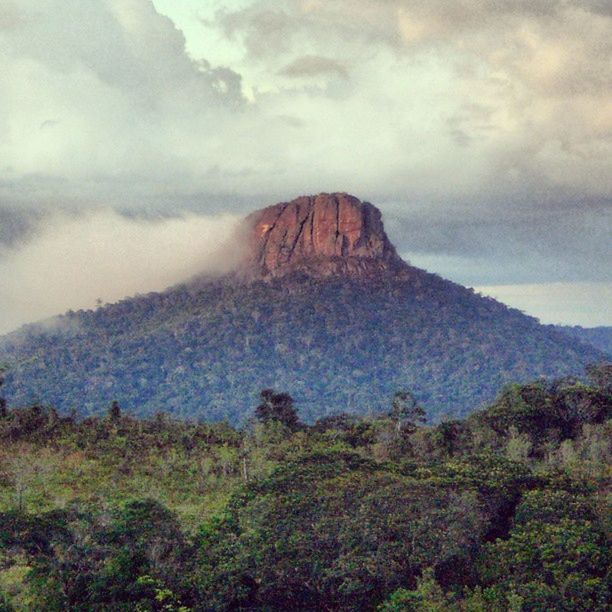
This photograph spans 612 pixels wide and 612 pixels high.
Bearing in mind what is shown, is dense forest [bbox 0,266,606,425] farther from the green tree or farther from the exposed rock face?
the green tree

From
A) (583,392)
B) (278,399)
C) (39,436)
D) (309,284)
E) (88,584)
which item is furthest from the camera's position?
(309,284)

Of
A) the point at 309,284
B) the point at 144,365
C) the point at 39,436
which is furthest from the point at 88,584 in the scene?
the point at 309,284

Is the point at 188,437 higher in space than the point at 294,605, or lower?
higher

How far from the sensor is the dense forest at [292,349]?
144 m

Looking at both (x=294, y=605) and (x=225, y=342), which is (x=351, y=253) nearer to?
(x=225, y=342)

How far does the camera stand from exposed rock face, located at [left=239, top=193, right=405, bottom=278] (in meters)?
184

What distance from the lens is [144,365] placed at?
15588 centimetres

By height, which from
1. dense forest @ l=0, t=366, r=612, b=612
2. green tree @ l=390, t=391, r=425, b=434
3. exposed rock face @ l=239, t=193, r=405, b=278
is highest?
exposed rock face @ l=239, t=193, r=405, b=278

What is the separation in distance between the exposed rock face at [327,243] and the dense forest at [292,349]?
4.94 m

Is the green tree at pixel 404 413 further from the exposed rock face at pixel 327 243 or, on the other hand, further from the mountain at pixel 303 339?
the exposed rock face at pixel 327 243

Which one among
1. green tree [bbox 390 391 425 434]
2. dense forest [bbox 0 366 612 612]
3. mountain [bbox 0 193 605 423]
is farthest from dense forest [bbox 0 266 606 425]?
dense forest [bbox 0 366 612 612]

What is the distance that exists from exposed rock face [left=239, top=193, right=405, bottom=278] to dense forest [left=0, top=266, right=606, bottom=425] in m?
4.94

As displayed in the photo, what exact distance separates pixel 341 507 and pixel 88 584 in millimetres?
8752

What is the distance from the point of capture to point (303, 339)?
166m
